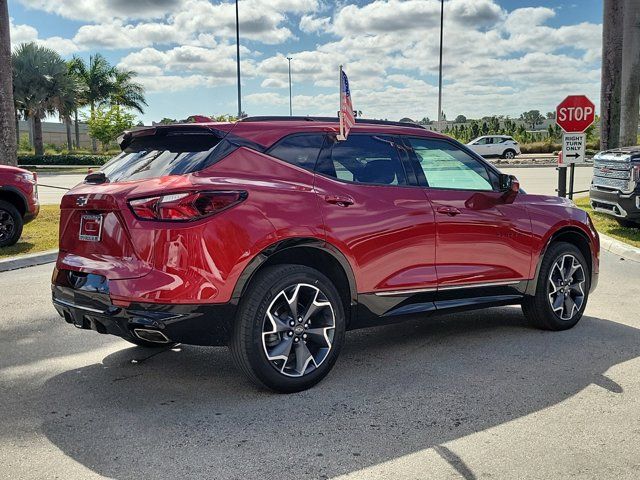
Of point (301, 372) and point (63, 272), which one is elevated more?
point (63, 272)

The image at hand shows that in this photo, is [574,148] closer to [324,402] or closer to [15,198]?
[15,198]

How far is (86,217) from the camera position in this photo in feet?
15.1

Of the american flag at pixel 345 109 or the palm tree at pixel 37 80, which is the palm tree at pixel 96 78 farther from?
the american flag at pixel 345 109

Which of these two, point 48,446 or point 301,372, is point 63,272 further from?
point 301,372

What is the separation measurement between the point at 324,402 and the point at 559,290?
2756mm

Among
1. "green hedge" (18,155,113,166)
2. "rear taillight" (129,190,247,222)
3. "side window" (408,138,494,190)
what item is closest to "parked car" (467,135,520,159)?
"green hedge" (18,155,113,166)

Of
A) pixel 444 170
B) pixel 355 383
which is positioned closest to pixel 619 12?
pixel 444 170

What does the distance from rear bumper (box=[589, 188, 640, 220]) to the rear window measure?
8.59 meters

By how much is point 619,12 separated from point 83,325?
15867 mm

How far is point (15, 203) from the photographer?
35.2 ft

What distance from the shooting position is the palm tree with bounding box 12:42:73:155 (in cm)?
4775

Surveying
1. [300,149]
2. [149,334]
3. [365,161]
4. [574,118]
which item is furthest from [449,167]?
[574,118]

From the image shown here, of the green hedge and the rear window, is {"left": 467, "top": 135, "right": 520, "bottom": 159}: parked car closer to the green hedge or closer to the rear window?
the green hedge

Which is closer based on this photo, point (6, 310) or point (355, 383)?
point (355, 383)
